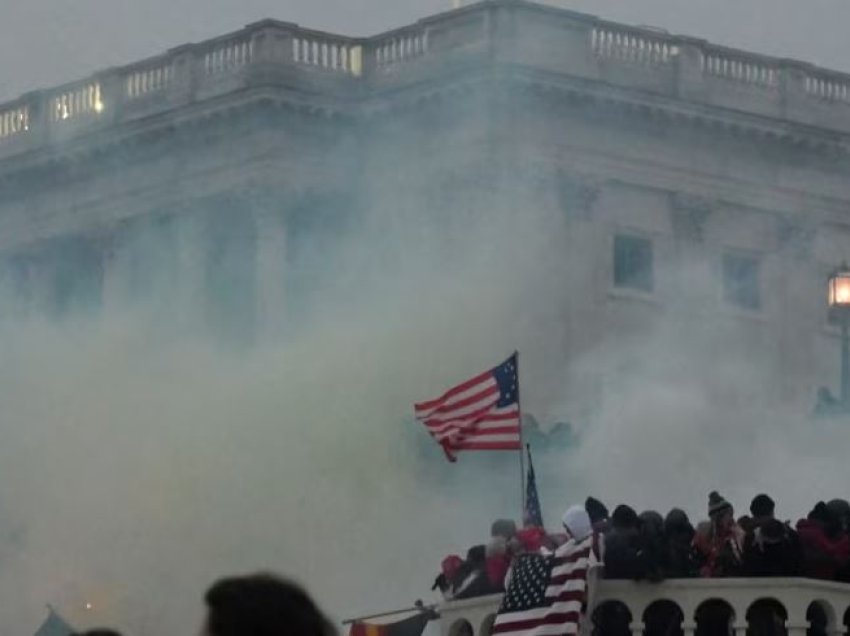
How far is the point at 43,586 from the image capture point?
104 ft

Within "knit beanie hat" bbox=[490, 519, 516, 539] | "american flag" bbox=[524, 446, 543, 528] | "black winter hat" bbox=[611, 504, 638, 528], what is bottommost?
"black winter hat" bbox=[611, 504, 638, 528]

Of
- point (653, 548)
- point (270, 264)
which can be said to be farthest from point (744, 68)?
point (653, 548)

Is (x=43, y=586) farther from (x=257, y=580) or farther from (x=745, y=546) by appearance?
(x=257, y=580)

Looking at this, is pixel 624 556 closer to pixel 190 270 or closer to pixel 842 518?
pixel 842 518

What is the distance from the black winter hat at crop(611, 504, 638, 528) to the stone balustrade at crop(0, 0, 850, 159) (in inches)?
1180

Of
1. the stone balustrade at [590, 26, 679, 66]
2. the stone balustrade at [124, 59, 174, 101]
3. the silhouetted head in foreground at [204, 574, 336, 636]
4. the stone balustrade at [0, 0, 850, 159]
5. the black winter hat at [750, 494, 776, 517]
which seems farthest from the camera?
the stone balustrade at [124, 59, 174, 101]

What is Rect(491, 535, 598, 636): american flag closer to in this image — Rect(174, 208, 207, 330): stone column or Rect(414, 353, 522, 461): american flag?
Rect(414, 353, 522, 461): american flag

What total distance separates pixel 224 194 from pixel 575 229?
473cm

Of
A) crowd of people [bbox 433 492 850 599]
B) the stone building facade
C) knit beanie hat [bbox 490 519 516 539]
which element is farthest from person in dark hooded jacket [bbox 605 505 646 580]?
the stone building facade

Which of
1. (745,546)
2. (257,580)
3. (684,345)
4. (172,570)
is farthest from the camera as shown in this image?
(684,345)

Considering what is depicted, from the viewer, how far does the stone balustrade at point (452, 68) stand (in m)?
48.5

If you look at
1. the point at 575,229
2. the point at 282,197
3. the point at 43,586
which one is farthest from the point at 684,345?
the point at 43,586

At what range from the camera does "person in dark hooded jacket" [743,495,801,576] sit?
1759cm

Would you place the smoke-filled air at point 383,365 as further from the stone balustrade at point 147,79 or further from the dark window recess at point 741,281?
the stone balustrade at point 147,79
